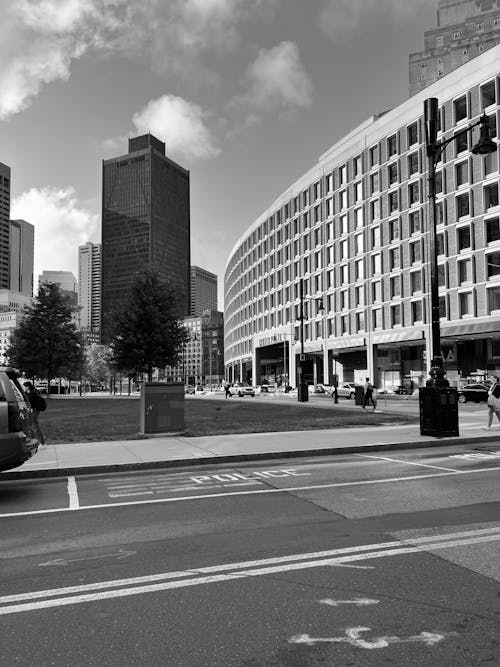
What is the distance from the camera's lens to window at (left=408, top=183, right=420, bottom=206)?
57763mm

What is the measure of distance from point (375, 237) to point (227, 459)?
55.9 m

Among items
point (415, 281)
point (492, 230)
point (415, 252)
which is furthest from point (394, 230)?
point (492, 230)

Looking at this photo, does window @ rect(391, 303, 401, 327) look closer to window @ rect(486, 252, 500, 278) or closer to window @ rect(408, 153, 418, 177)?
window @ rect(486, 252, 500, 278)

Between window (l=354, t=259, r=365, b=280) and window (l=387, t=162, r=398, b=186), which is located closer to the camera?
window (l=387, t=162, r=398, b=186)

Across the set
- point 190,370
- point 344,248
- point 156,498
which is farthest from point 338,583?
point 190,370

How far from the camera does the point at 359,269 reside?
2648 inches

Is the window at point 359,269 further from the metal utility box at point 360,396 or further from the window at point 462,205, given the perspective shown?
the metal utility box at point 360,396

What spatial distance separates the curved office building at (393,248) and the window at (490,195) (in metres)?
0.09

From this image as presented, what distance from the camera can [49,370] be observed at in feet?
154

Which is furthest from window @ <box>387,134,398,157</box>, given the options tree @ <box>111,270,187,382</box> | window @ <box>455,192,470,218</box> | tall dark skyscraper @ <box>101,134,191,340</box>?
tall dark skyscraper @ <box>101,134,191,340</box>

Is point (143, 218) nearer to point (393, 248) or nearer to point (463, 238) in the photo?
point (393, 248)

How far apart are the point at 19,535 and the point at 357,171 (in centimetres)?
6763

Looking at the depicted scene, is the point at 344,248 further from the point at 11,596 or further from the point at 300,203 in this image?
→ the point at 11,596

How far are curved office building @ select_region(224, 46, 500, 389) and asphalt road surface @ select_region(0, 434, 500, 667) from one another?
1237 inches
